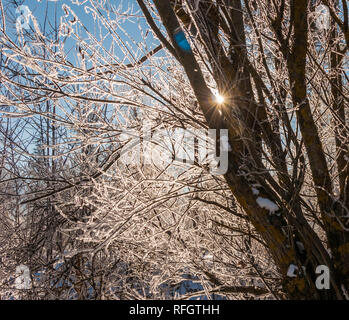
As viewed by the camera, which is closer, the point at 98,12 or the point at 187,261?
the point at 98,12

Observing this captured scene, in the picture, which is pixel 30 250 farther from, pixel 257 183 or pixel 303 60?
pixel 303 60

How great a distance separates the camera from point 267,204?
2.21 metres

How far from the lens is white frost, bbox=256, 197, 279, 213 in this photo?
7.22ft

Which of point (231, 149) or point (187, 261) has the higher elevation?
point (231, 149)

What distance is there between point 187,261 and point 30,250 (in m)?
2.76

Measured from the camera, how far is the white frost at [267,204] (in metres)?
2.20

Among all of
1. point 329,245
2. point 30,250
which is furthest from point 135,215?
point 30,250

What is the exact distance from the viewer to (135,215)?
2654 mm
